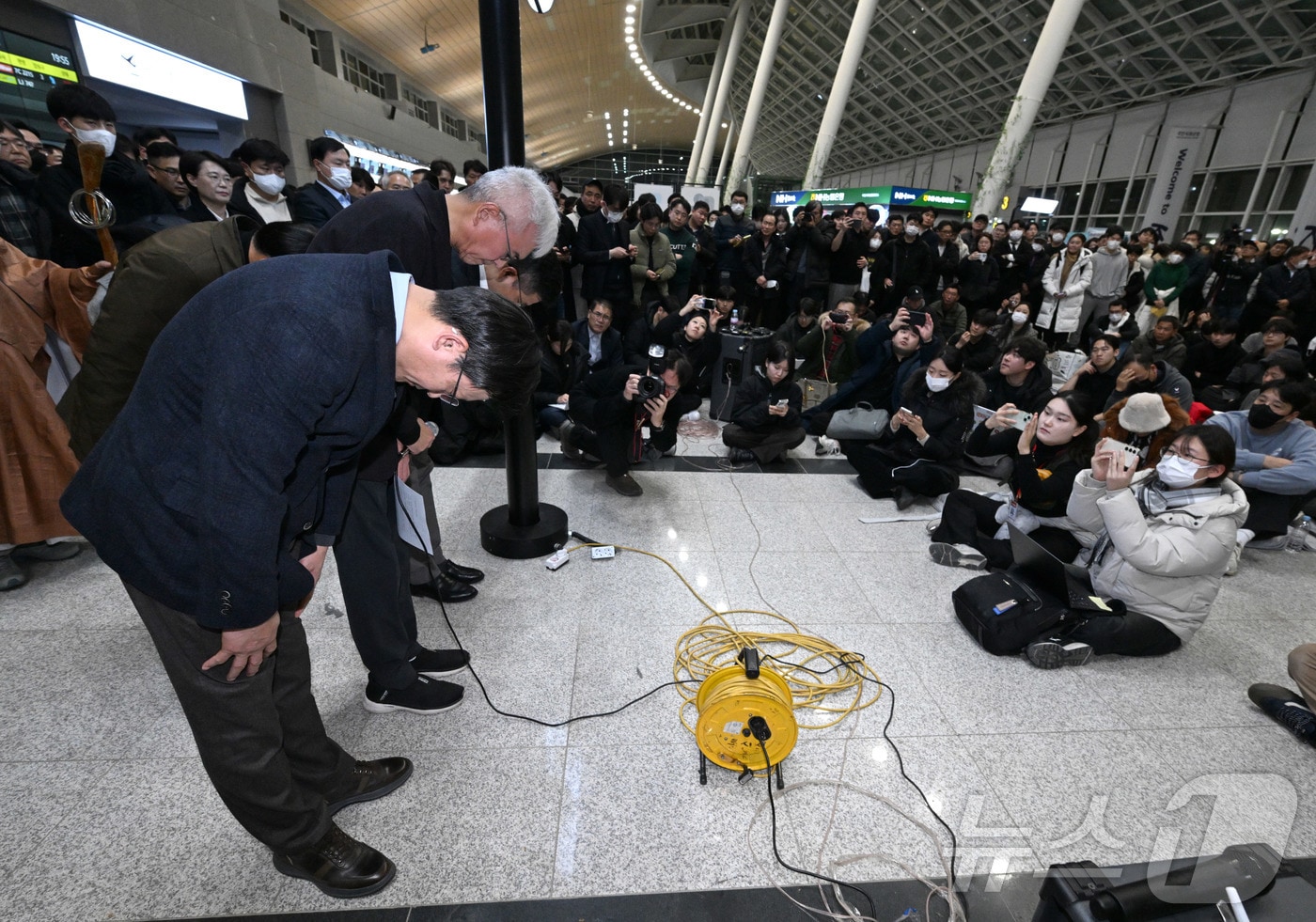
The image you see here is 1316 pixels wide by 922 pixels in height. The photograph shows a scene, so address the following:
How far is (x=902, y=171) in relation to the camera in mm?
27328

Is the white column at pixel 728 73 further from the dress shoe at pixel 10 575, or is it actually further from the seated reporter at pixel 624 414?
the dress shoe at pixel 10 575


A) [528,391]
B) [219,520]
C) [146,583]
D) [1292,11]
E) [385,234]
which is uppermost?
[1292,11]

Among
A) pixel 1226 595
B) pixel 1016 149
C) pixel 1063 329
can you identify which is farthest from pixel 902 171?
pixel 1226 595

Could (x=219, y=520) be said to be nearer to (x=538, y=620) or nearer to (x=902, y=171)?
(x=538, y=620)

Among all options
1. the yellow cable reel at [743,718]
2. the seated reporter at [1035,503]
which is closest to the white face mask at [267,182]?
the yellow cable reel at [743,718]

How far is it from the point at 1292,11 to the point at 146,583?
655 inches

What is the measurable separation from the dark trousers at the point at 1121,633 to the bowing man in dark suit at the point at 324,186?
4429mm

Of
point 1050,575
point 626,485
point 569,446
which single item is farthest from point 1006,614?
point 569,446

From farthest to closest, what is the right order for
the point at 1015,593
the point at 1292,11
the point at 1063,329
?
the point at 1292,11
the point at 1063,329
the point at 1015,593

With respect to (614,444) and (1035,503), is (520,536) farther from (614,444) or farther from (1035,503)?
(1035,503)

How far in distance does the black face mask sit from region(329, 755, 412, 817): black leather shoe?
447 cm

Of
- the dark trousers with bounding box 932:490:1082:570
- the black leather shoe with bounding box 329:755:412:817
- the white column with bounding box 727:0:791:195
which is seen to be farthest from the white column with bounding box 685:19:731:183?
the black leather shoe with bounding box 329:755:412:817

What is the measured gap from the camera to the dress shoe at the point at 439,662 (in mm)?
2006

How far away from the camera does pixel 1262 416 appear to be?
315 cm
